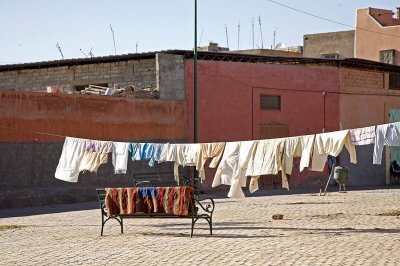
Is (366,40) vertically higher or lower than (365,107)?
higher

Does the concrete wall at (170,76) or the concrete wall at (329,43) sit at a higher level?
the concrete wall at (329,43)

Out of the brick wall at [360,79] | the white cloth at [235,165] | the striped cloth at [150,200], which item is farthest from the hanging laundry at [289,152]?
the brick wall at [360,79]

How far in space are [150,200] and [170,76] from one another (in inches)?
653

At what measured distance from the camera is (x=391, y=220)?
1872cm

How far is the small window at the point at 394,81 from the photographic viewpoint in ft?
132

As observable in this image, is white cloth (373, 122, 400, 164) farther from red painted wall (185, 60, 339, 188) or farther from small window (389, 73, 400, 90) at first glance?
small window (389, 73, 400, 90)

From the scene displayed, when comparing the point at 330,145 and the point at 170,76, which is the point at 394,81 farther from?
the point at 330,145

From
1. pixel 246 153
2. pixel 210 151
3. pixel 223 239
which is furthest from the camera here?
pixel 210 151

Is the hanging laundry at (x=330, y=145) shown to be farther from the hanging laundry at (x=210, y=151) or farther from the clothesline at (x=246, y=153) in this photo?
the hanging laundry at (x=210, y=151)

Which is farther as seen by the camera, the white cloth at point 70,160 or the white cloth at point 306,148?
the white cloth at point 70,160

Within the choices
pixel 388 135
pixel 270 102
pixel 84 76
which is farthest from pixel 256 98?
pixel 388 135

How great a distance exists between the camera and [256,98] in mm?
34750

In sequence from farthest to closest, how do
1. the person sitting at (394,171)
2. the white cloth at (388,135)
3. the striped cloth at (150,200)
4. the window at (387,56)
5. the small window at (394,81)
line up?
the window at (387,56)
the small window at (394,81)
the person sitting at (394,171)
the white cloth at (388,135)
the striped cloth at (150,200)

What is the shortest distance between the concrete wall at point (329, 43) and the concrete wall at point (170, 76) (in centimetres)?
2251
